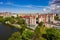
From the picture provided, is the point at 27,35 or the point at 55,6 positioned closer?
the point at 27,35

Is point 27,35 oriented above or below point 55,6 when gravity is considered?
below

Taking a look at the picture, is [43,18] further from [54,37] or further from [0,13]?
[0,13]

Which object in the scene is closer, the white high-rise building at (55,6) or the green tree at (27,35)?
the green tree at (27,35)

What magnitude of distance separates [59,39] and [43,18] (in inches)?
149

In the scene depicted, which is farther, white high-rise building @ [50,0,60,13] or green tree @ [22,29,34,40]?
white high-rise building @ [50,0,60,13]

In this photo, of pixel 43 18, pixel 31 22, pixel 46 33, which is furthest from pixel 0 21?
pixel 46 33

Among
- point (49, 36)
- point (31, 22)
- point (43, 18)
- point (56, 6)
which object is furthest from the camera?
point (56, 6)

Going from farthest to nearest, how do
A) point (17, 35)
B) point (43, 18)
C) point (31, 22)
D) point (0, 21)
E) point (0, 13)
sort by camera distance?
point (0, 13) < point (0, 21) < point (31, 22) < point (43, 18) < point (17, 35)

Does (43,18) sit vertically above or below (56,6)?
below

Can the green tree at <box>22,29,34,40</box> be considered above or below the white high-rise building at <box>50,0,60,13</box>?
below

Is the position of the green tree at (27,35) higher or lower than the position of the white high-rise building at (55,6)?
lower

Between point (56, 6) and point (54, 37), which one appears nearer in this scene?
point (54, 37)

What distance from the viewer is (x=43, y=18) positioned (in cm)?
715

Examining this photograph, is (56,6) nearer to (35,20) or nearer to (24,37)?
(35,20)
